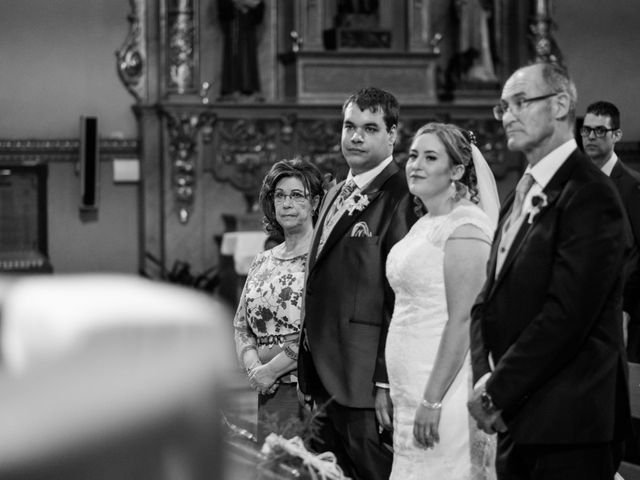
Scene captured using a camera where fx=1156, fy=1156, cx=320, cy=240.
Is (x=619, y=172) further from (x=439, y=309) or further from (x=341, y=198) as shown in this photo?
(x=439, y=309)

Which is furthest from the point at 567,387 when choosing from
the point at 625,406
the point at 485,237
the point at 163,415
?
the point at 163,415

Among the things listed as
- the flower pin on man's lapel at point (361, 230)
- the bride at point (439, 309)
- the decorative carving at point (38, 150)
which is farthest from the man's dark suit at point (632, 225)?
the decorative carving at point (38, 150)

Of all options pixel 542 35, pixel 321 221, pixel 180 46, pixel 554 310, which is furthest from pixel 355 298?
pixel 542 35

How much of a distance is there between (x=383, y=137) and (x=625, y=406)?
128cm

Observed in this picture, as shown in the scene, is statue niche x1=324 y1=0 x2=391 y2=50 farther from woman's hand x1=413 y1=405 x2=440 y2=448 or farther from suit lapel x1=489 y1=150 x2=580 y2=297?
suit lapel x1=489 y1=150 x2=580 y2=297

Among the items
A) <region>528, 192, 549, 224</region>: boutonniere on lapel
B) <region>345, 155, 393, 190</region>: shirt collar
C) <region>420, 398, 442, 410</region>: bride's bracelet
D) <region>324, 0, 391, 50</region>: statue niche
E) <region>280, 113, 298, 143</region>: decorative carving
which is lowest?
<region>420, 398, 442, 410</region>: bride's bracelet

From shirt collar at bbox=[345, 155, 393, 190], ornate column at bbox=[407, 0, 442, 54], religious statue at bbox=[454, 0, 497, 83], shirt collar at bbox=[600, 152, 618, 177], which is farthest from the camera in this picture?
religious statue at bbox=[454, 0, 497, 83]

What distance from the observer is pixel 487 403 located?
8.34 feet

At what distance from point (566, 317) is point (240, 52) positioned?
27.0 ft

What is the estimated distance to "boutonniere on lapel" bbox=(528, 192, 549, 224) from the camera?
2510mm

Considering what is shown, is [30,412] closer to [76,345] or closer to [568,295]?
[76,345]

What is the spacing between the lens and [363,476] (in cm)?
337

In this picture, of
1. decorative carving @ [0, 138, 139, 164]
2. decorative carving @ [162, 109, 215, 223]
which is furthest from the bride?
decorative carving @ [0, 138, 139, 164]

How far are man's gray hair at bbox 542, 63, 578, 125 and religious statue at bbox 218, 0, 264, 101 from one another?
25.8 feet
